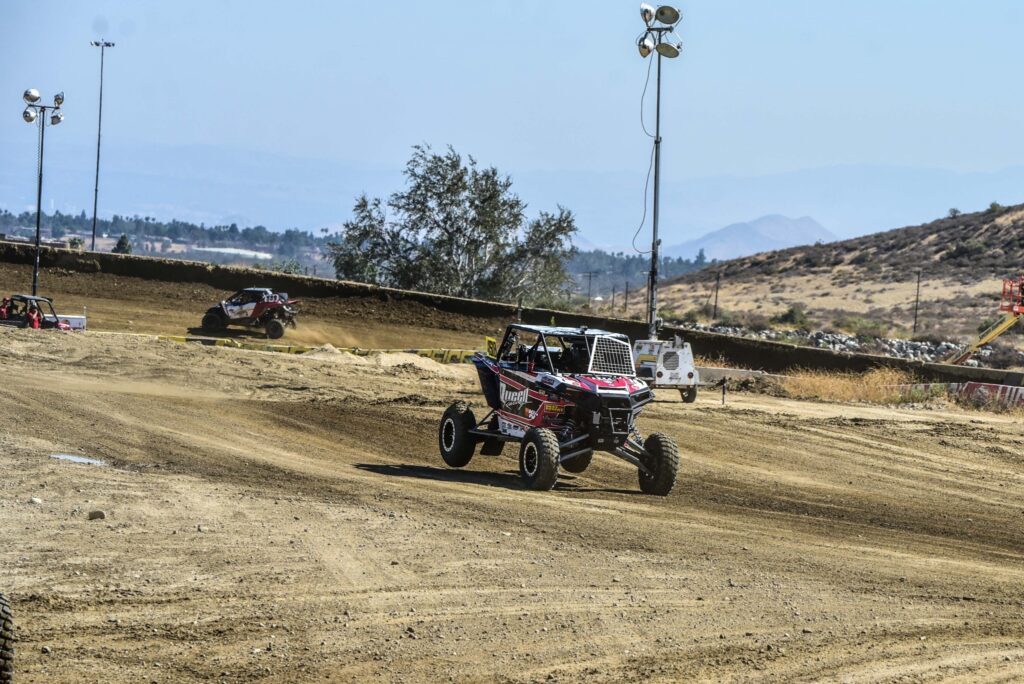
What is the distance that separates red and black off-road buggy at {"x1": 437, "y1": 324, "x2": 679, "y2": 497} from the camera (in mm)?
15359

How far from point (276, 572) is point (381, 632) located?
1.89 metres

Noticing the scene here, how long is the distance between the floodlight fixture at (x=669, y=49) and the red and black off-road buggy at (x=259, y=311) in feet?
57.1

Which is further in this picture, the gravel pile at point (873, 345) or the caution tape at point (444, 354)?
the gravel pile at point (873, 345)

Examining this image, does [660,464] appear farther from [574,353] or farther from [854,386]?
[854,386]

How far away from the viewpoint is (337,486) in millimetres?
14664

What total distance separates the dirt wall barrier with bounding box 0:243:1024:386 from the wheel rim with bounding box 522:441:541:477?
20311mm

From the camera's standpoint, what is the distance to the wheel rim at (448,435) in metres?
17.0

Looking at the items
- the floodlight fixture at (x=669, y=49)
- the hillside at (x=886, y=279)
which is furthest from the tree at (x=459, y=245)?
the floodlight fixture at (x=669, y=49)

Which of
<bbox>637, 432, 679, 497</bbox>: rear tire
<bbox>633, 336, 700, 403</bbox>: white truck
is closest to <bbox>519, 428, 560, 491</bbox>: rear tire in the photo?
<bbox>637, 432, 679, 497</bbox>: rear tire

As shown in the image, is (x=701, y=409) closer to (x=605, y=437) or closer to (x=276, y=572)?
(x=605, y=437)

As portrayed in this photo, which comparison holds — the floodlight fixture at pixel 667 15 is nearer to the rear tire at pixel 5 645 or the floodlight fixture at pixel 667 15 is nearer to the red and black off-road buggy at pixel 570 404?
the red and black off-road buggy at pixel 570 404

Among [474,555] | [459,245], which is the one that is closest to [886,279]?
[459,245]

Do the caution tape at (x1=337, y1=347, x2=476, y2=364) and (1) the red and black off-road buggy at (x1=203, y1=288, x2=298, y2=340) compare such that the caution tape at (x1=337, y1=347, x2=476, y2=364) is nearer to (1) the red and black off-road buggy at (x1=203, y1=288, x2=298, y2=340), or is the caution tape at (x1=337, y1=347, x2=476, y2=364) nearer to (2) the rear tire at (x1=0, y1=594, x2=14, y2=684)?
(1) the red and black off-road buggy at (x1=203, y1=288, x2=298, y2=340)

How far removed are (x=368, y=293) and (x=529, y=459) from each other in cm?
2976
